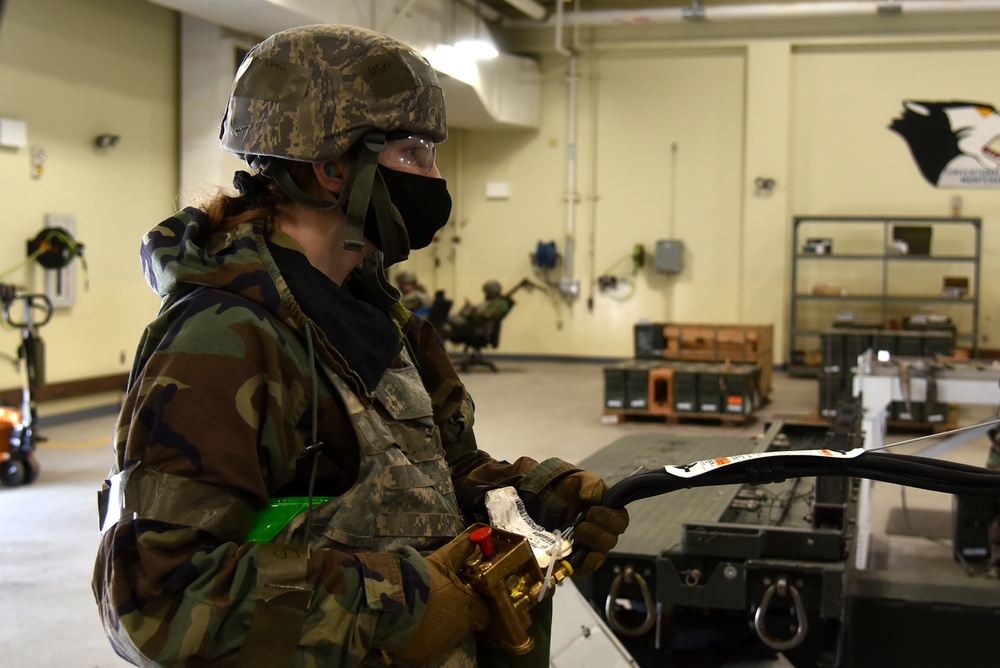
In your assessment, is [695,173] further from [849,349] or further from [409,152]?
[409,152]

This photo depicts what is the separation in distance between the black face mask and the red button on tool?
1.53 feet

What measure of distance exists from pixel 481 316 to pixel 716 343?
341 centimetres

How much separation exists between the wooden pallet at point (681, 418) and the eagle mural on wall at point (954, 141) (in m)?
5.69

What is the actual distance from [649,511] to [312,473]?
229 centimetres

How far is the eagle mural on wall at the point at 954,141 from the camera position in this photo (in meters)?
13.0

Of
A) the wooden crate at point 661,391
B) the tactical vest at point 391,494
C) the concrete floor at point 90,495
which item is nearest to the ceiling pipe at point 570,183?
the concrete floor at point 90,495

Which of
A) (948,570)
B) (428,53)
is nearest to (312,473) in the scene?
(948,570)

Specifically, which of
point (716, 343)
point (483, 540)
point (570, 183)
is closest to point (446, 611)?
point (483, 540)

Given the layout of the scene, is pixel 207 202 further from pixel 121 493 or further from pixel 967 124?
pixel 967 124

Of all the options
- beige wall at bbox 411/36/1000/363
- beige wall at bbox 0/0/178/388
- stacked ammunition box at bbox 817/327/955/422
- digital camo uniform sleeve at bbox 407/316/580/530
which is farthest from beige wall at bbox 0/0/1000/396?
digital camo uniform sleeve at bbox 407/316/580/530

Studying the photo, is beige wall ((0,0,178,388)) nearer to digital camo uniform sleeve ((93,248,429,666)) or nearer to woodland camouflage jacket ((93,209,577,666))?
woodland camouflage jacket ((93,209,577,666))

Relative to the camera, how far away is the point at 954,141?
13.1 metres

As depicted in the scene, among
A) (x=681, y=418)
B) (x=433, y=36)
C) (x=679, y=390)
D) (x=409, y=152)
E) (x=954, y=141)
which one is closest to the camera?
(x=409, y=152)

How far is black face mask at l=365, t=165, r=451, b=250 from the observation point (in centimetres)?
160
